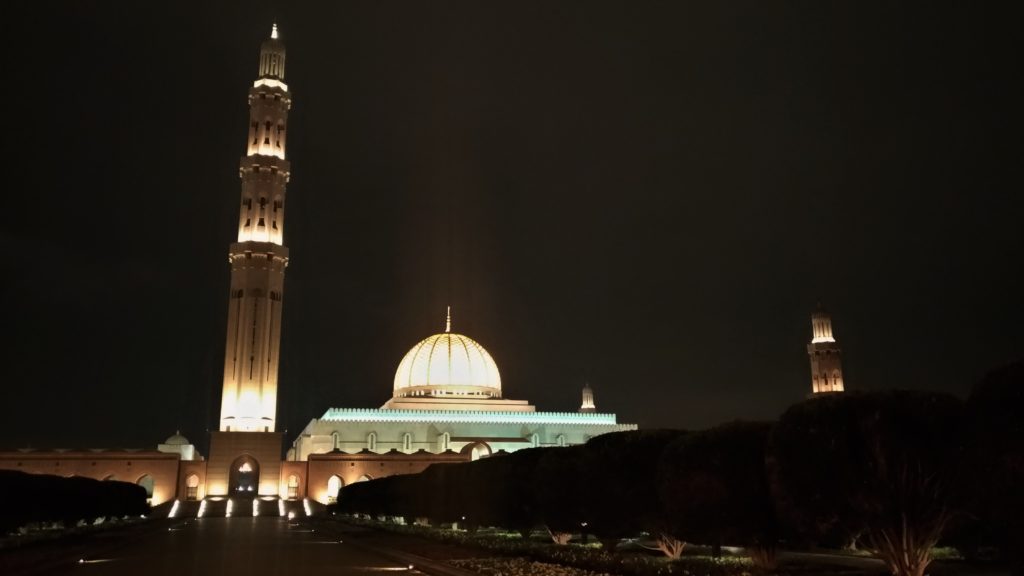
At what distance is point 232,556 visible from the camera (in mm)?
15555

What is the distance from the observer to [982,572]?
13.0 m

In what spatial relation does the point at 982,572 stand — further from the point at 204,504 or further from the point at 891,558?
the point at 204,504

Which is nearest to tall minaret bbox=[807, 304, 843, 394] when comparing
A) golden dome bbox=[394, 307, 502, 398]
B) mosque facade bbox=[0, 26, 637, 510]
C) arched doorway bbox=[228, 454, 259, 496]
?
mosque facade bbox=[0, 26, 637, 510]

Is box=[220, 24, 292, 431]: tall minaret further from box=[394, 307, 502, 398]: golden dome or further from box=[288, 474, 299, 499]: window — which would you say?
box=[394, 307, 502, 398]: golden dome

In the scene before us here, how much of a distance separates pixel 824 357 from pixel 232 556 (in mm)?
52778

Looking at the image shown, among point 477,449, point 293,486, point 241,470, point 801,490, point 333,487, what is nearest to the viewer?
point 801,490

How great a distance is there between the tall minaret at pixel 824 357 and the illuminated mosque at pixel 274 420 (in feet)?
0.34

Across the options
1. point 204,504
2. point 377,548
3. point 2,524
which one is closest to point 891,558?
point 377,548

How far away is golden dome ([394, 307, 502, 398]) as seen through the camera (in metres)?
59.2

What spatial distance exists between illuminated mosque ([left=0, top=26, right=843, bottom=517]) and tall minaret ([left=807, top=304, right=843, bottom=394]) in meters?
0.10

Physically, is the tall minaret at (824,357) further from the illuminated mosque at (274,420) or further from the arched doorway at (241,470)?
the arched doorway at (241,470)

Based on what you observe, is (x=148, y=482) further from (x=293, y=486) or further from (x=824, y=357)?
(x=824, y=357)

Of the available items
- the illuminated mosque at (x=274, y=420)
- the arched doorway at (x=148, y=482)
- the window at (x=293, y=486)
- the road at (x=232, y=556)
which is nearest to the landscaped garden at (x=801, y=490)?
the road at (x=232, y=556)

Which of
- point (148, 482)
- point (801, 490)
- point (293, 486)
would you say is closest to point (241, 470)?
point (293, 486)
